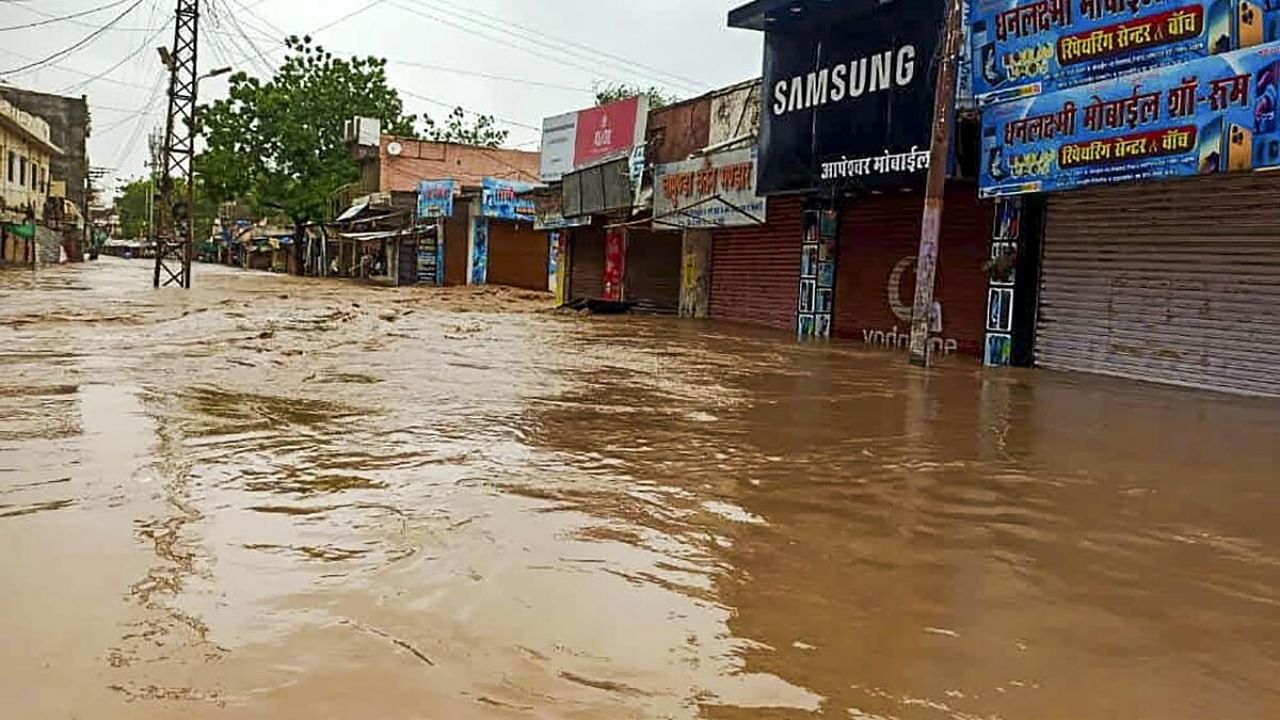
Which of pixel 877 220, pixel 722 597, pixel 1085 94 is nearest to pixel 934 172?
pixel 1085 94

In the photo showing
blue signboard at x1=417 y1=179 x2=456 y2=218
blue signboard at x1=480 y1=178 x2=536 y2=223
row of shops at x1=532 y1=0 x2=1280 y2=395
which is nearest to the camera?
row of shops at x1=532 y1=0 x2=1280 y2=395

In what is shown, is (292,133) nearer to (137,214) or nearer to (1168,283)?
(1168,283)

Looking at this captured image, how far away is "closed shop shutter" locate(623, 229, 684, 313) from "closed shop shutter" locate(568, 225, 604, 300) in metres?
1.82

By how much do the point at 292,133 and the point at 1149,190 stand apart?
151 ft

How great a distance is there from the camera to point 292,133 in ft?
167

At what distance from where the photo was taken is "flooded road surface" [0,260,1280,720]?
106 inches

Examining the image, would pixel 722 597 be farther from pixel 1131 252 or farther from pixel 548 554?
pixel 1131 252

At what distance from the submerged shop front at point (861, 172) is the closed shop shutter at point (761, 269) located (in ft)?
0.29

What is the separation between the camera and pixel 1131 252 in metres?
11.9

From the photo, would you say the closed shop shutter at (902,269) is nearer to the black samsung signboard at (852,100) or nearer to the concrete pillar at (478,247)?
the black samsung signboard at (852,100)

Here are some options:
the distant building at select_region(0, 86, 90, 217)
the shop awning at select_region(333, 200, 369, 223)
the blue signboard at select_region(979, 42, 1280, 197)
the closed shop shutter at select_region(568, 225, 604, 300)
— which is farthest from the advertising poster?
the distant building at select_region(0, 86, 90, 217)

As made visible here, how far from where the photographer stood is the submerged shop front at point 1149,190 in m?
9.90

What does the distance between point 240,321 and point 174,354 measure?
19.1ft

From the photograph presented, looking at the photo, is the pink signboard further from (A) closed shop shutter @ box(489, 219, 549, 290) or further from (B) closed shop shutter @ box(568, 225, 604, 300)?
(A) closed shop shutter @ box(489, 219, 549, 290)
